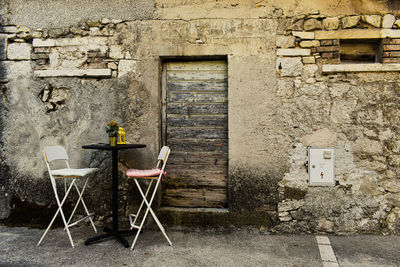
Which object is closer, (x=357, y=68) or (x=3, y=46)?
(x=357, y=68)

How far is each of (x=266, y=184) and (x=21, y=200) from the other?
333cm

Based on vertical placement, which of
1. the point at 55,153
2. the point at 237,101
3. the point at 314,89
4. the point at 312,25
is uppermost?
the point at 312,25

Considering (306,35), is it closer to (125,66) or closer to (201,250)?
(125,66)

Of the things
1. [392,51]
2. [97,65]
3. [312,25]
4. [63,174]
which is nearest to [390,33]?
[392,51]

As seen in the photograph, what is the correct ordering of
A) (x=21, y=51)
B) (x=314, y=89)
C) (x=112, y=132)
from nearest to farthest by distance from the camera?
1. (x=112, y=132)
2. (x=314, y=89)
3. (x=21, y=51)

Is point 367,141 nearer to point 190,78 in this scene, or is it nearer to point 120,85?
point 190,78

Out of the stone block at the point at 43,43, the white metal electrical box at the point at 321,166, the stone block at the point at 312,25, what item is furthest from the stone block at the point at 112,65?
the white metal electrical box at the point at 321,166

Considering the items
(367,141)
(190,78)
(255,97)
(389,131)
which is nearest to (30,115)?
(190,78)

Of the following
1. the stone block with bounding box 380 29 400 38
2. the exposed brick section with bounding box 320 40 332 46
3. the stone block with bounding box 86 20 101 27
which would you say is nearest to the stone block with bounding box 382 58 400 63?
the stone block with bounding box 380 29 400 38

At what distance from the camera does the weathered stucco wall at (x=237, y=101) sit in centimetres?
338

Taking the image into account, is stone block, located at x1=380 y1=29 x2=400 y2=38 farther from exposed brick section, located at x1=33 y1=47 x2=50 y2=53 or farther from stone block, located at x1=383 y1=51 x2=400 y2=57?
exposed brick section, located at x1=33 y1=47 x2=50 y2=53

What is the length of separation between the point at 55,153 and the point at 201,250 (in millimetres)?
2124

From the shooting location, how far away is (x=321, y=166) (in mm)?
3395

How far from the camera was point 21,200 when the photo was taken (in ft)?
12.1
